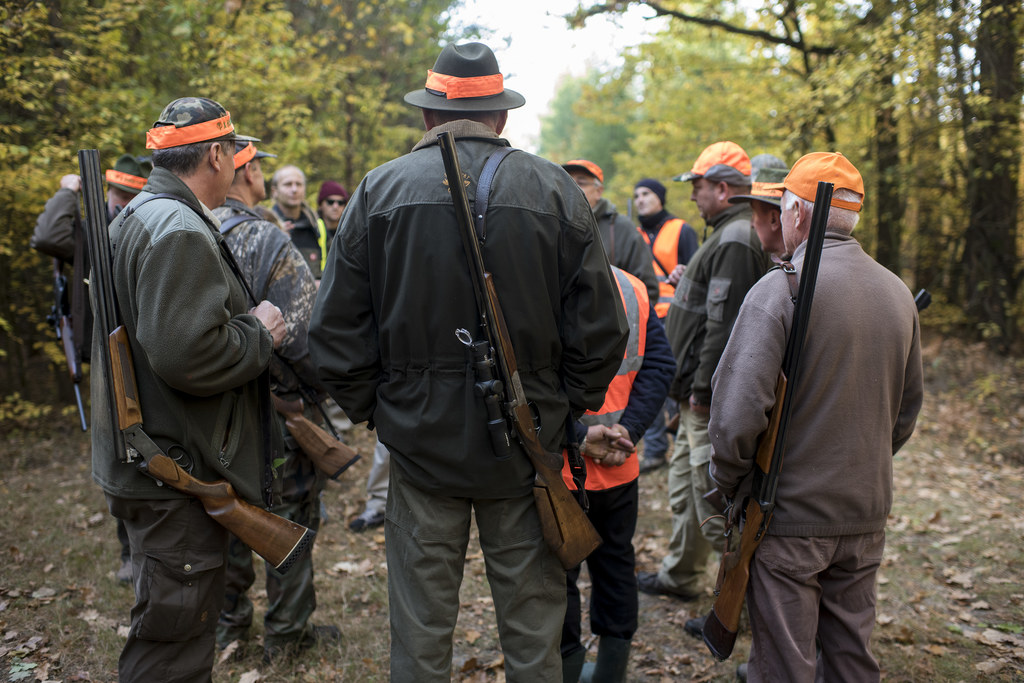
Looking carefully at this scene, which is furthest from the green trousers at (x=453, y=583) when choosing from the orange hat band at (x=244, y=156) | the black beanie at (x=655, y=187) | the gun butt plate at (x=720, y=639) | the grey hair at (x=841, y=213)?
the black beanie at (x=655, y=187)

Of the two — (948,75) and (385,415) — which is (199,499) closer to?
(385,415)

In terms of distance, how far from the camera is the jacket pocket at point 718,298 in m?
3.97

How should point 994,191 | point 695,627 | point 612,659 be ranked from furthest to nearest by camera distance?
point 994,191, point 695,627, point 612,659

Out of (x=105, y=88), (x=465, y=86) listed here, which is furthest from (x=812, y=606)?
(x=105, y=88)

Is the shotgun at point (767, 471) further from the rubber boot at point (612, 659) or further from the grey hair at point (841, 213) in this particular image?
the rubber boot at point (612, 659)

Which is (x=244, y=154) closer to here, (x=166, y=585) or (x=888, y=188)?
(x=166, y=585)

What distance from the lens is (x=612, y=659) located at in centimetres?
327

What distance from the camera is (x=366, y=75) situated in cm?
1261

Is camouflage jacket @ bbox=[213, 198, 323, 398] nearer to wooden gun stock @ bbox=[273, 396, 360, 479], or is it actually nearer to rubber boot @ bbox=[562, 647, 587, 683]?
wooden gun stock @ bbox=[273, 396, 360, 479]

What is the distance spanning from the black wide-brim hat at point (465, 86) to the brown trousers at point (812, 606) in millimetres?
1890

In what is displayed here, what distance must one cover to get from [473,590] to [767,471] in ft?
8.92

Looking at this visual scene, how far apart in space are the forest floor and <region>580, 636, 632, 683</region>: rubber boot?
529 mm

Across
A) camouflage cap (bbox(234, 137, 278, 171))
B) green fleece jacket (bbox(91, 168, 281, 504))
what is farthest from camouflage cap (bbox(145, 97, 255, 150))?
camouflage cap (bbox(234, 137, 278, 171))

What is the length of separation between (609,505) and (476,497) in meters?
0.91
